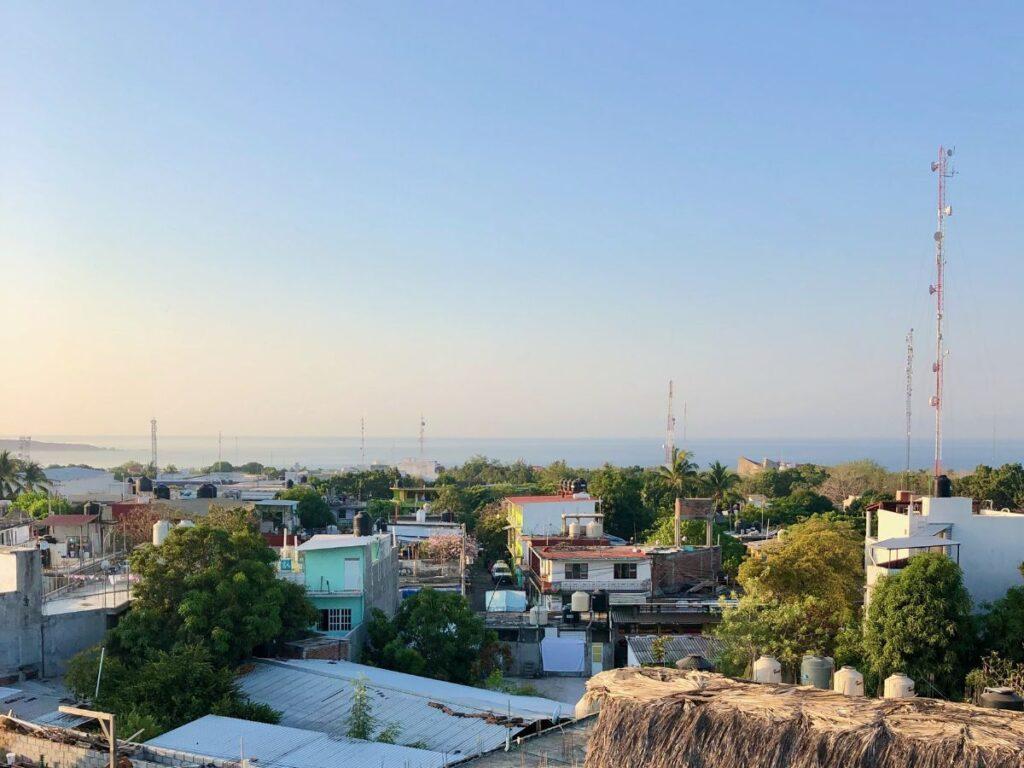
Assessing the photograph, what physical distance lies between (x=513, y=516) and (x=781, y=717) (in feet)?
129

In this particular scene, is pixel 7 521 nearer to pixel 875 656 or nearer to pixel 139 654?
pixel 139 654

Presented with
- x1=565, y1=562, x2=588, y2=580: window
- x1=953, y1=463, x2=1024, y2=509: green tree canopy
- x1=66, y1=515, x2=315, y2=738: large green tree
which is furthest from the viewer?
x1=953, y1=463, x2=1024, y2=509: green tree canopy

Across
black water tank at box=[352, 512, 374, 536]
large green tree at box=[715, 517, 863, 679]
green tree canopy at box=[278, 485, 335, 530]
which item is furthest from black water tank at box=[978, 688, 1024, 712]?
green tree canopy at box=[278, 485, 335, 530]

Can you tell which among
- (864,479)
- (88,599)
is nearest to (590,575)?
(88,599)

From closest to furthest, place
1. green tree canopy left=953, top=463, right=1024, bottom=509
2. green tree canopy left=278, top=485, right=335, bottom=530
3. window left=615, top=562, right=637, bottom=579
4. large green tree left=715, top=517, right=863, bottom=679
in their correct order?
large green tree left=715, top=517, right=863, bottom=679 < window left=615, top=562, right=637, bottom=579 < green tree canopy left=953, top=463, right=1024, bottom=509 < green tree canopy left=278, top=485, right=335, bottom=530

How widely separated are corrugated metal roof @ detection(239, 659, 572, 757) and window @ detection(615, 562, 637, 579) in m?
13.6

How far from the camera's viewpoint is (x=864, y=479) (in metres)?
75.3

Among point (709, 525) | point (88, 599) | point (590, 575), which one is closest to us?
point (88, 599)

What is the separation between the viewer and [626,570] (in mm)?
31781

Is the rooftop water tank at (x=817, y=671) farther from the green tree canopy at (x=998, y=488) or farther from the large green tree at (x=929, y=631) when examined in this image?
the green tree canopy at (x=998, y=488)

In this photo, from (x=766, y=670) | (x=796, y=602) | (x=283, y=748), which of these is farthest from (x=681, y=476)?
(x=283, y=748)

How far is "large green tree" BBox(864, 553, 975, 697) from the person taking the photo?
58.3 ft

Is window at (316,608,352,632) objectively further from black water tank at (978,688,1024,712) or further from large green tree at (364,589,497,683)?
black water tank at (978,688,1024,712)

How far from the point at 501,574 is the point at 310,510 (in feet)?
48.0
